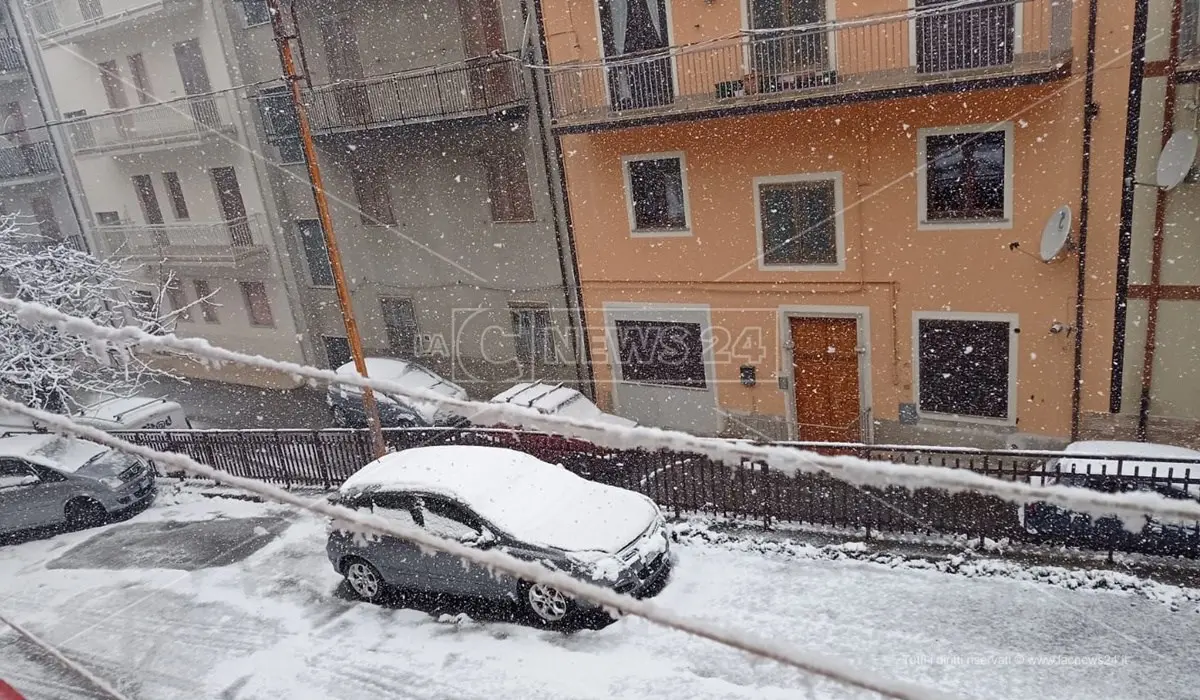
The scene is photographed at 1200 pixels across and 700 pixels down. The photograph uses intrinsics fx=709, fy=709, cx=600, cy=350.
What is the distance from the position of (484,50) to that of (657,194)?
4.82 meters

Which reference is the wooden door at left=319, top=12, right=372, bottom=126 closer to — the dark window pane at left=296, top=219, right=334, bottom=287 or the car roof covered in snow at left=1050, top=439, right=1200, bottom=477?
the dark window pane at left=296, top=219, right=334, bottom=287

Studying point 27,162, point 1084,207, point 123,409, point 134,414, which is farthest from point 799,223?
point 27,162

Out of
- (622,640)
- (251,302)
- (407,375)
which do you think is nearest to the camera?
(622,640)

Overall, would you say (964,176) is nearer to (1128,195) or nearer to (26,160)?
(1128,195)

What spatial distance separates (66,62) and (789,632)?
2660 cm

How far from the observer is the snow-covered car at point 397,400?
15070mm

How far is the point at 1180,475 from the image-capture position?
8.55 meters

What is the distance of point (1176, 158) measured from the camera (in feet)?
31.0

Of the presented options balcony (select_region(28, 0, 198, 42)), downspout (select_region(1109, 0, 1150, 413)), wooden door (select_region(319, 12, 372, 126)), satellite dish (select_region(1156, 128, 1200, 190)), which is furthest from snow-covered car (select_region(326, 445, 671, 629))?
balcony (select_region(28, 0, 198, 42))

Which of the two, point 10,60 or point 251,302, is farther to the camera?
point 10,60

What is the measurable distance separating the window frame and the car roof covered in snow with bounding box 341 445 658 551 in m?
13.5

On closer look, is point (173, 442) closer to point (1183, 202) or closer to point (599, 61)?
point (599, 61)

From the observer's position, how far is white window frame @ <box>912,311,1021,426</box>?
11602mm

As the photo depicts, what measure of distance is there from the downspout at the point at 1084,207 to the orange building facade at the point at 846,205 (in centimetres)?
4
